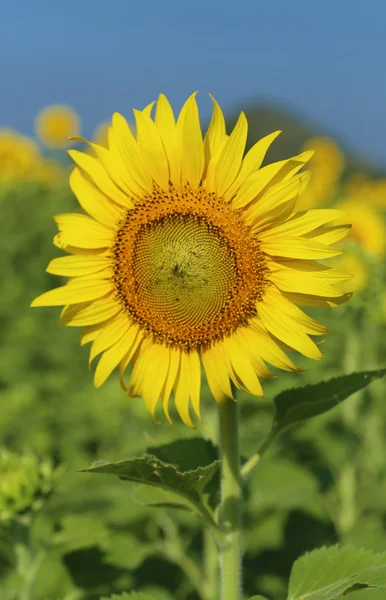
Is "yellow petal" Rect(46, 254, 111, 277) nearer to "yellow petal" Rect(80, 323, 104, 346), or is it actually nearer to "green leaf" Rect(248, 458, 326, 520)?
"yellow petal" Rect(80, 323, 104, 346)

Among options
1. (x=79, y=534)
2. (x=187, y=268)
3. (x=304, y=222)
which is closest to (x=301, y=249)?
(x=304, y=222)

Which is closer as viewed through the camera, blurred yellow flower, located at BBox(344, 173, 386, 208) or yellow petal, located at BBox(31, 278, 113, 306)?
yellow petal, located at BBox(31, 278, 113, 306)

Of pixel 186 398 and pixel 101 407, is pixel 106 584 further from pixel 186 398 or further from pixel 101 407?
pixel 101 407

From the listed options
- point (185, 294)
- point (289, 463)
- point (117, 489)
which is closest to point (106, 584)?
point (117, 489)

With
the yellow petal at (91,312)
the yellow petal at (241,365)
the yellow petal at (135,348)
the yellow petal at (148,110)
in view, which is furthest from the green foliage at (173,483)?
the yellow petal at (148,110)

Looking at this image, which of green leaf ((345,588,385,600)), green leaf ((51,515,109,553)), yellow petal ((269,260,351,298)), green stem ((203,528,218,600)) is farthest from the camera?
green stem ((203,528,218,600))

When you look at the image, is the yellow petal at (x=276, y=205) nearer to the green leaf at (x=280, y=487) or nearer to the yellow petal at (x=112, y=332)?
the yellow petal at (x=112, y=332)

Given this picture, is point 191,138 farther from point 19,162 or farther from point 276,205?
point 19,162

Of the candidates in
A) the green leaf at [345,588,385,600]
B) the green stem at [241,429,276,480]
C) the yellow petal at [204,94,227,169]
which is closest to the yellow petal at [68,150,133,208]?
the yellow petal at [204,94,227,169]
